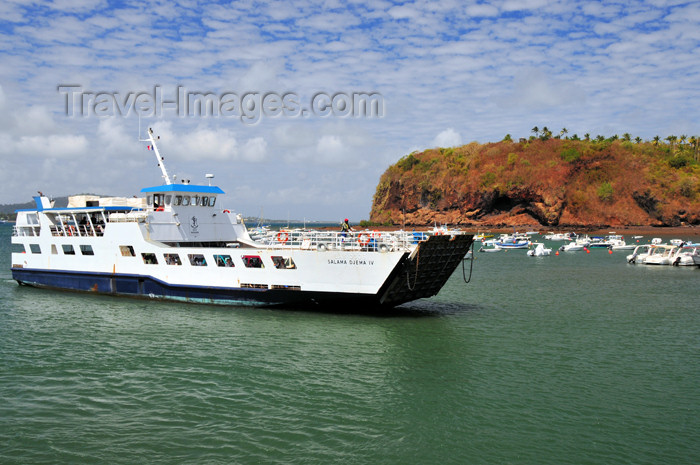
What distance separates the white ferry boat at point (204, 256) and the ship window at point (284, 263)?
51 mm

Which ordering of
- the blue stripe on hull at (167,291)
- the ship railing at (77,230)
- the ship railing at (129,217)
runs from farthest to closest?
the ship railing at (77,230) < the ship railing at (129,217) < the blue stripe on hull at (167,291)

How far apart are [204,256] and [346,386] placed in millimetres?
14297

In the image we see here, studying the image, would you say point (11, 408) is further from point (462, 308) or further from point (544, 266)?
point (544, 266)

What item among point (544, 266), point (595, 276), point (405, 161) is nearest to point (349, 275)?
point (595, 276)

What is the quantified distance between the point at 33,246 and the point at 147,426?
1108 inches

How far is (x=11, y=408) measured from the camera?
553 inches

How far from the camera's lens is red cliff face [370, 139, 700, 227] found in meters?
134

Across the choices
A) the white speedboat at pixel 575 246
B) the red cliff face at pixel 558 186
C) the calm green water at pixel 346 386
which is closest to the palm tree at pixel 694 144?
the red cliff face at pixel 558 186

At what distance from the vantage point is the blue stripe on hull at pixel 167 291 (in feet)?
81.7

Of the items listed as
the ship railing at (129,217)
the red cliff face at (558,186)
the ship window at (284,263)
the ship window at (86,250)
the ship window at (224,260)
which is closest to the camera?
the ship window at (284,263)

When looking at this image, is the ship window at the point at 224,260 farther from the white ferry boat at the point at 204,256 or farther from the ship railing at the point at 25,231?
the ship railing at the point at 25,231

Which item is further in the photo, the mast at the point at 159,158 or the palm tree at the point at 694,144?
the palm tree at the point at 694,144

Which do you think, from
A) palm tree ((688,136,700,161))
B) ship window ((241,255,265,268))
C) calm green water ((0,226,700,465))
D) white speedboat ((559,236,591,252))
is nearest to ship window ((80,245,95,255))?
calm green water ((0,226,700,465))

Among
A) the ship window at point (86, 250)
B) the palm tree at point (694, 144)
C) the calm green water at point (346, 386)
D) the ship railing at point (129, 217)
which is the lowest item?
the calm green water at point (346, 386)
